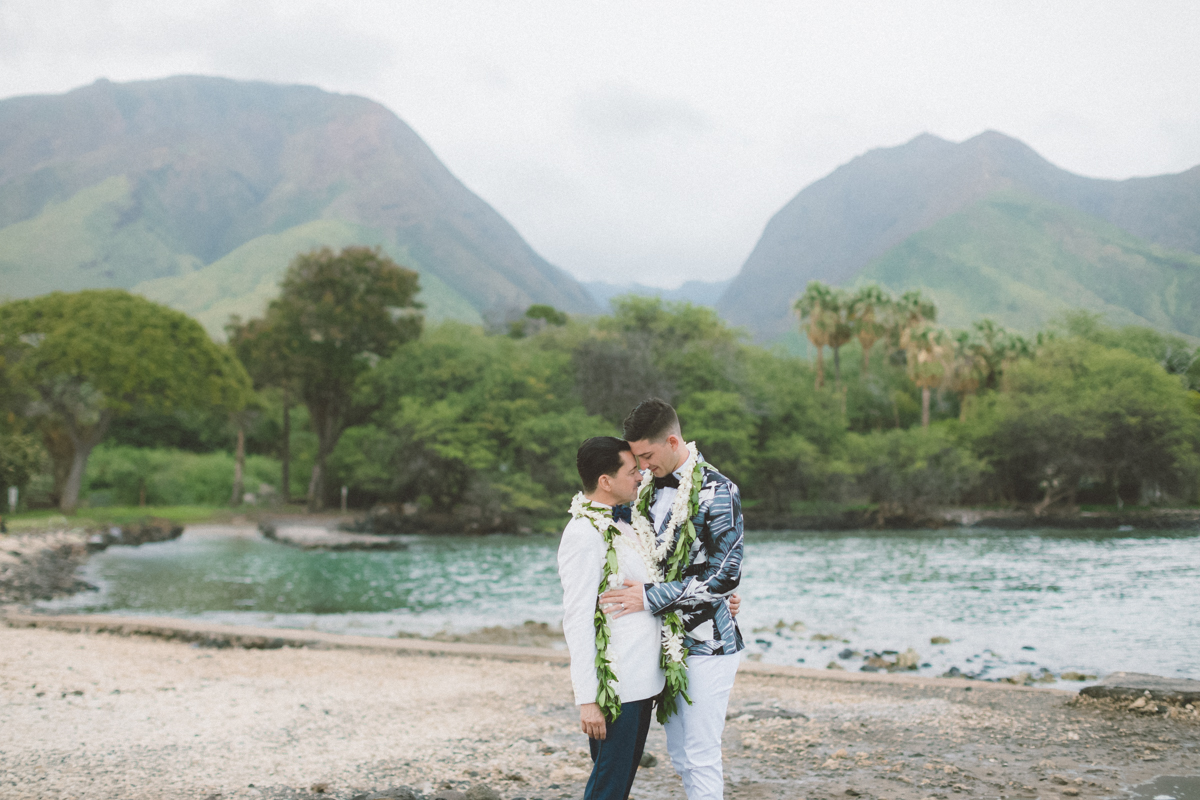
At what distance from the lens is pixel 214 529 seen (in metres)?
37.4

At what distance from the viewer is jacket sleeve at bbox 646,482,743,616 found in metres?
3.23

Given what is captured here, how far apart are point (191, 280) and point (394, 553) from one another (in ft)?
364

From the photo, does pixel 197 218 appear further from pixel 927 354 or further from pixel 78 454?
pixel 927 354

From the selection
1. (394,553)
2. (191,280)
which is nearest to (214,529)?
(394,553)

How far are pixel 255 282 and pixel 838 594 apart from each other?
382ft

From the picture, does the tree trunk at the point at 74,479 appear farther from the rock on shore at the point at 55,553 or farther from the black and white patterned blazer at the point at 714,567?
the black and white patterned blazer at the point at 714,567

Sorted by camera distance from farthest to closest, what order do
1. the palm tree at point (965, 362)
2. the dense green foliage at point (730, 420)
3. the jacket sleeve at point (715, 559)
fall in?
the palm tree at point (965, 362)
the dense green foliage at point (730, 420)
the jacket sleeve at point (715, 559)

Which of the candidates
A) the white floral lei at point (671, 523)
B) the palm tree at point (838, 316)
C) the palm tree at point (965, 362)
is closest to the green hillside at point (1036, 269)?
the palm tree at point (838, 316)

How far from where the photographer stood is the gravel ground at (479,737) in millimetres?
5234

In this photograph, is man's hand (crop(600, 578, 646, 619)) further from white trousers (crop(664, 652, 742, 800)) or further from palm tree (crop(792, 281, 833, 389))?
palm tree (crop(792, 281, 833, 389))

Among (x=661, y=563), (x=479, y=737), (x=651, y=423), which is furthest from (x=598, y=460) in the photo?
(x=479, y=737)

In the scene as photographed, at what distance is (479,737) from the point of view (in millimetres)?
6629

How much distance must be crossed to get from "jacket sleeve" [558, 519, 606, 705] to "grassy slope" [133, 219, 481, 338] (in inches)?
3903

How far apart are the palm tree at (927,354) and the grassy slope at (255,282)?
220 feet
